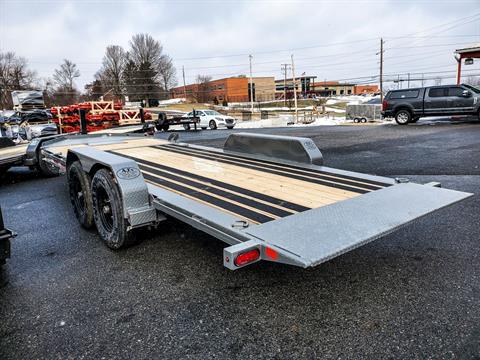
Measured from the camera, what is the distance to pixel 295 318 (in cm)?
251

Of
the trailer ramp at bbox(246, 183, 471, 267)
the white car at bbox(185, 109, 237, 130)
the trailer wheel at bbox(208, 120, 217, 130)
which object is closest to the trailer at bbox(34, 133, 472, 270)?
the trailer ramp at bbox(246, 183, 471, 267)

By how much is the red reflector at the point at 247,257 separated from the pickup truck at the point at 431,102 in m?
17.2

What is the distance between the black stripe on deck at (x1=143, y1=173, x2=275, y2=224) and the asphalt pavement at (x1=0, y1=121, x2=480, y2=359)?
633 millimetres

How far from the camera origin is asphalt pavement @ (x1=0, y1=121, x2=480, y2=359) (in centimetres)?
223

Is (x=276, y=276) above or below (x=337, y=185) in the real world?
below

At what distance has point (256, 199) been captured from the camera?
3.22 m

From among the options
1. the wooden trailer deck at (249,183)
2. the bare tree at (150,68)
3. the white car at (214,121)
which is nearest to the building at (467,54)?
the white car at (214,121)

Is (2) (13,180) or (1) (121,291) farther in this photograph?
(2) (13,180)

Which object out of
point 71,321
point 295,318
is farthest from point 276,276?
point 71,321

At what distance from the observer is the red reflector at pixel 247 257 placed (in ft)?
6.73

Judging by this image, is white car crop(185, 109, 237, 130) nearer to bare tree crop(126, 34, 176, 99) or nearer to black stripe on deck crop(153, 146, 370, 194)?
black stripe on deck crop(153, 146, 370, 194)

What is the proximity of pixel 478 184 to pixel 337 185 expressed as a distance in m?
3.71

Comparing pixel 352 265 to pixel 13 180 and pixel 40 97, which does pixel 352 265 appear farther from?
pixel 40 97

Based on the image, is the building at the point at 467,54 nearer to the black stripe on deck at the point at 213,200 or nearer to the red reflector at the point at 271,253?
the black stripe on deck at the point at 213,200
